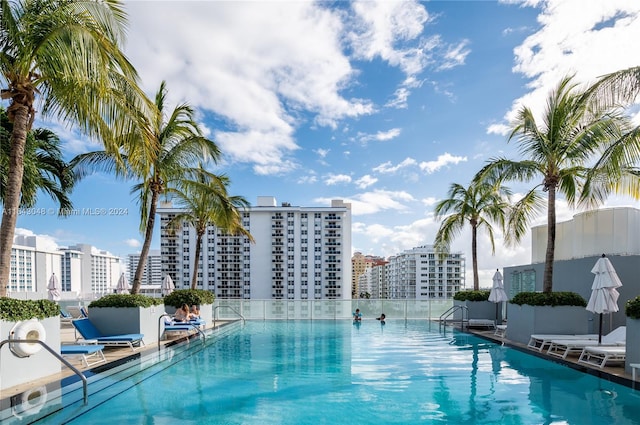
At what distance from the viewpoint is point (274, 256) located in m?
88.6

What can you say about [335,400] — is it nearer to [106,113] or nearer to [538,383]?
[538,383]

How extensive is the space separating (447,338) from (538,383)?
23.2 feet

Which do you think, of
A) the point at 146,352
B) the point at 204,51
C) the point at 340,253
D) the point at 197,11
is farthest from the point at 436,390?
the point at 340,253

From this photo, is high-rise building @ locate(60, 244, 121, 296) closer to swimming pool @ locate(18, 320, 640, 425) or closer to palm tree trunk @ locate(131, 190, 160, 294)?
palm tree trunk @ locate(131, 190, 160, 294)

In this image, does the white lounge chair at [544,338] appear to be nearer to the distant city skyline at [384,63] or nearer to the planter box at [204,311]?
the distant city skyline at [384,63]

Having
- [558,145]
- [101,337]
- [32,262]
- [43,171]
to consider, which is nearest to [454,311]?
[558,145]

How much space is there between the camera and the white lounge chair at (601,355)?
8.74 meters

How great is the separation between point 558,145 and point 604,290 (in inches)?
157

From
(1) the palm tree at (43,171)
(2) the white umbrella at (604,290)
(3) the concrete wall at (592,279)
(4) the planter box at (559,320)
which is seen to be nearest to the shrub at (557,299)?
(4) the planter box at (559,320)

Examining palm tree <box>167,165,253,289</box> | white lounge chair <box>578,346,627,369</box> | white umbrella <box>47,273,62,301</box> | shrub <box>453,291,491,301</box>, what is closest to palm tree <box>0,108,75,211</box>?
palm tree <box>167,165,253,289</box>

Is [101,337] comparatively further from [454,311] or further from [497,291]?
[454,311]

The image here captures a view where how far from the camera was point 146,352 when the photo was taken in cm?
1045

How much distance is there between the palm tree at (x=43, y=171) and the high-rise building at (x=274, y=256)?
70.5 metres

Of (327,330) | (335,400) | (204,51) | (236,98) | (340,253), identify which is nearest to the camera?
(335,400)
